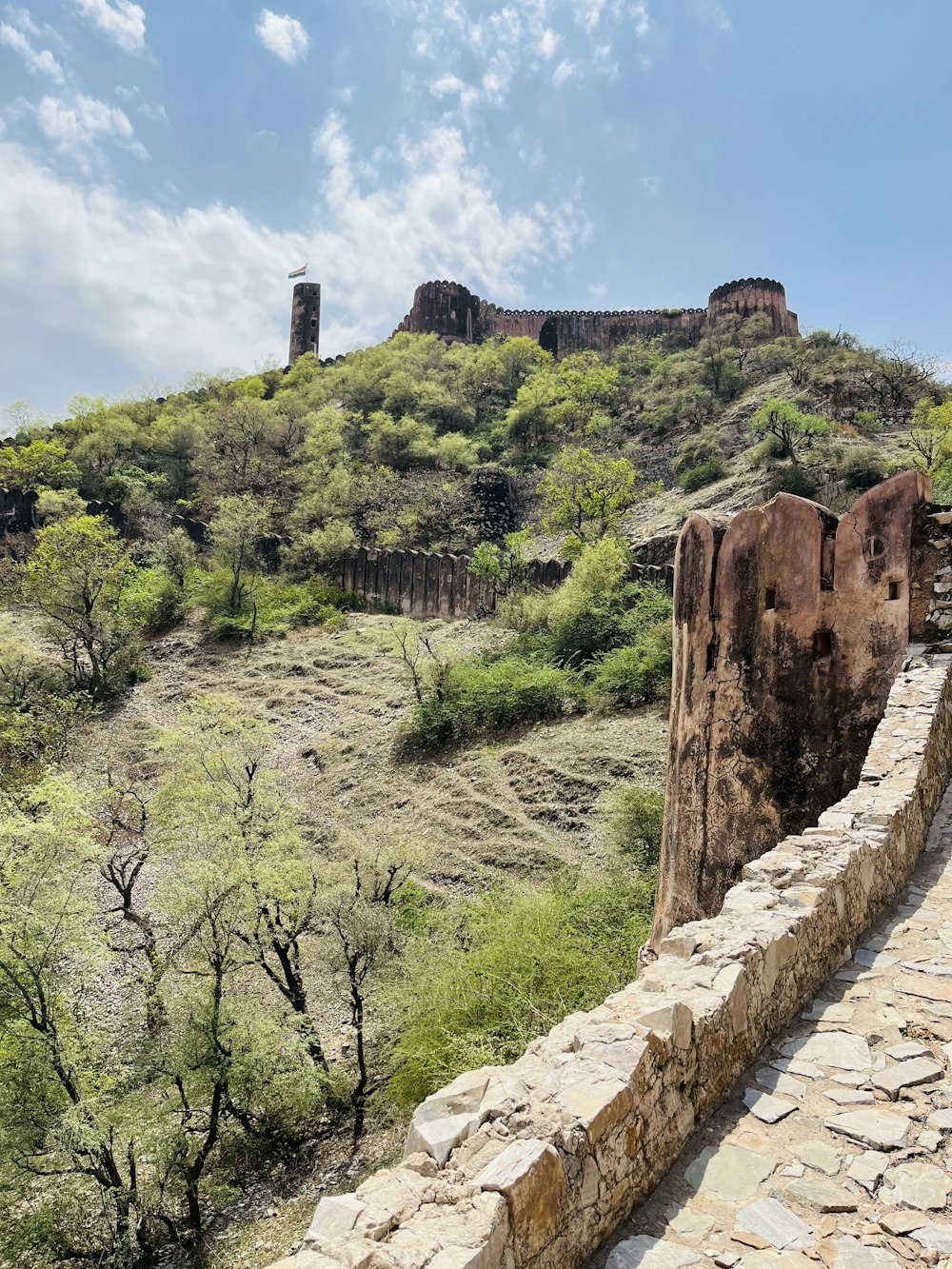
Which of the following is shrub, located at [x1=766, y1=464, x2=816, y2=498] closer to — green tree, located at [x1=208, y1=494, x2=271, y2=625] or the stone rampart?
the stone rampart

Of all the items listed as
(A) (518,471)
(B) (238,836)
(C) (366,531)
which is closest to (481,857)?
(B) (238,836)

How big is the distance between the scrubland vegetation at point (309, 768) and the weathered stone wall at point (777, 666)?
3.76m

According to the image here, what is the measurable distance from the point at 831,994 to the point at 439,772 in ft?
51.6

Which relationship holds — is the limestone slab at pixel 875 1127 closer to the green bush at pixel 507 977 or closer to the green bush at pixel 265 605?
the green bush at pixel 507 977

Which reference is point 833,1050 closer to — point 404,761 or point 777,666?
point 777,666

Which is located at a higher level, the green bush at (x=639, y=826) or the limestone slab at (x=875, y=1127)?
the limestone slab at (x=875, y=1127)

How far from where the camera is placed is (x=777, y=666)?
6738 millimetres

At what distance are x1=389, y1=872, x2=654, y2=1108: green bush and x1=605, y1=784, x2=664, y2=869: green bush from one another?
3.50ft

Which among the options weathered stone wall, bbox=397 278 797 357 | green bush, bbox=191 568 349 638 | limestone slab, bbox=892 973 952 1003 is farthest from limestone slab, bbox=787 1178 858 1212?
weathered stone wall, bbox=397 278 797 357

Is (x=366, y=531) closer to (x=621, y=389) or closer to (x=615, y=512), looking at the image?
(x=615, y=512)

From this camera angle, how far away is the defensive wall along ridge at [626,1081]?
6.15 ft

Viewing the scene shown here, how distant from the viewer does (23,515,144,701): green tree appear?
25.4 metres

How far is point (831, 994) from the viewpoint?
3398mm

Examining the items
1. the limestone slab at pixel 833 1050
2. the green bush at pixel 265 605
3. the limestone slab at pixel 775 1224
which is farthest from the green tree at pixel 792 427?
the limestone slab at pixel 775 1224
